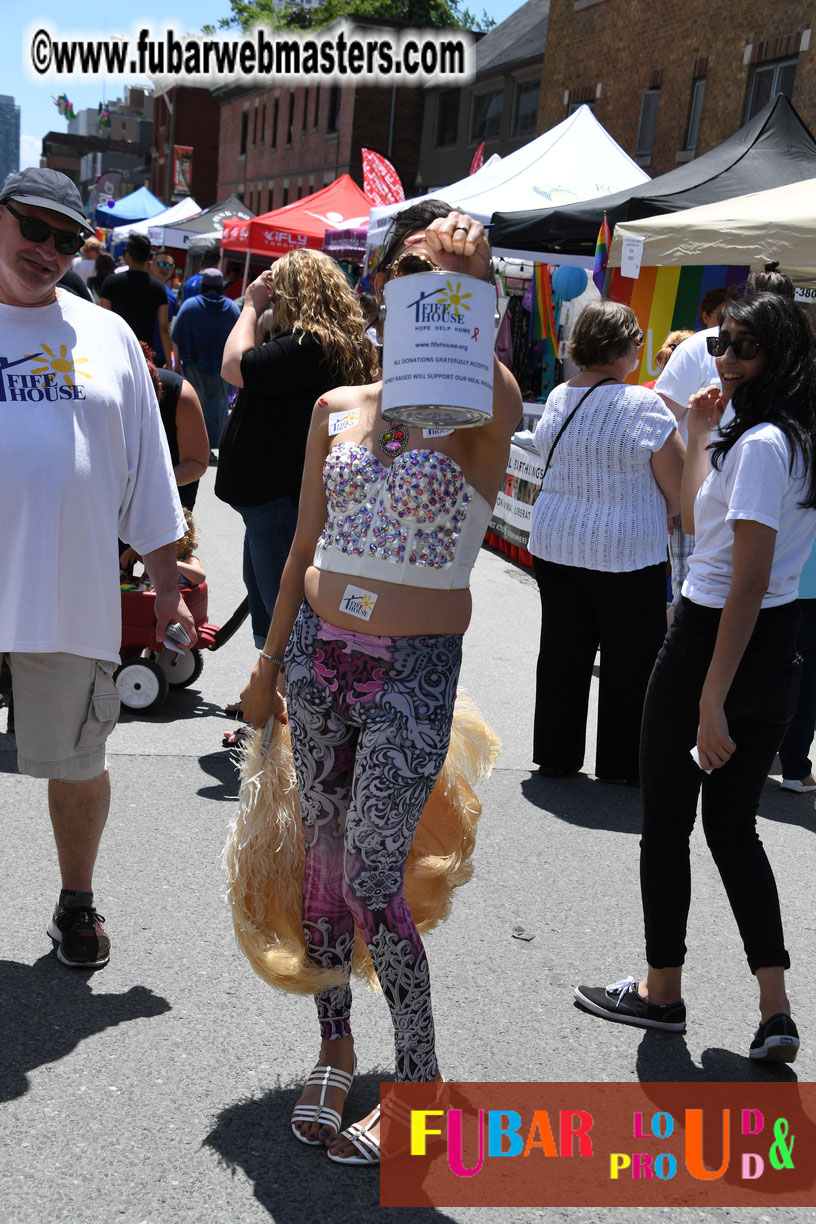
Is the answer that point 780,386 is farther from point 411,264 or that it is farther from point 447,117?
point 447,117

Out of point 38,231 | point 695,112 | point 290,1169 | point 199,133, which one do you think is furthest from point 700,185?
point 199,133

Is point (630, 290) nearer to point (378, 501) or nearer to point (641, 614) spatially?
point (641, 614)

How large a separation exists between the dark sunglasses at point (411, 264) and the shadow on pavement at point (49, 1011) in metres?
2.03

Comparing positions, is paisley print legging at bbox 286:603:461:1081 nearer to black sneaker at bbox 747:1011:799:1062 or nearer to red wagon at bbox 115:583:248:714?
black sneaker at bbox 747:1011:799:1062

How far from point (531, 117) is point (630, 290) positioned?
2308 cm

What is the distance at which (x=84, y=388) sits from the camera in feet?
10.2

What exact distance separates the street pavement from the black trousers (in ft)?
0.59

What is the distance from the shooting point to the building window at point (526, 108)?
30156mm

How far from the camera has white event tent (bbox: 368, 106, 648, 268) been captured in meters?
12.2

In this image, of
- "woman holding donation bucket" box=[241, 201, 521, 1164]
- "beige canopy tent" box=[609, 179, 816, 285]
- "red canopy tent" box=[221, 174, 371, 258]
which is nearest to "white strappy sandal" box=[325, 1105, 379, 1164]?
"woman holding donation bucket" box=[241, 201, 521, 1164]

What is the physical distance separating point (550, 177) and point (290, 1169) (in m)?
11.6

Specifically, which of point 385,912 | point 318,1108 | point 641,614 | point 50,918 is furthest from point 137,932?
point 641,614

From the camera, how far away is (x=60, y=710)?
3229 mm

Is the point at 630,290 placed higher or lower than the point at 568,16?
lower
